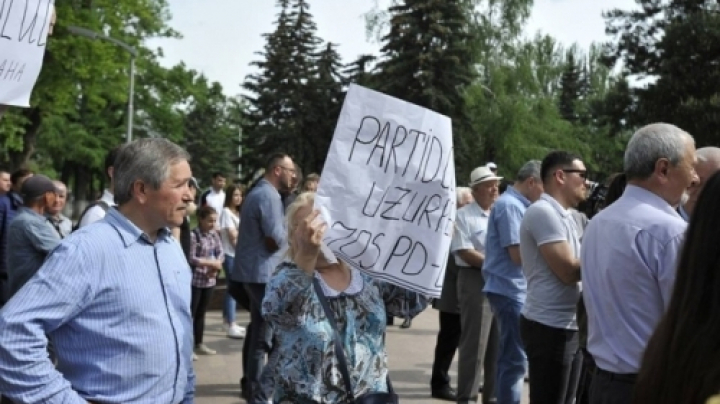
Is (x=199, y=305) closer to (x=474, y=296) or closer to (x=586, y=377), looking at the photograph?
(x=474, y=296)

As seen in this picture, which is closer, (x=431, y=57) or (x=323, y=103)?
(x=431, y=57)

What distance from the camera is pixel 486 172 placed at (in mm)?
8133

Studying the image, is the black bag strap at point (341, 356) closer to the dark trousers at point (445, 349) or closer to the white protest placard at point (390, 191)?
the white protest placard at point (390, 191)

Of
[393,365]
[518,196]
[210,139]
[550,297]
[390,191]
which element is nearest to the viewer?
[390,191]

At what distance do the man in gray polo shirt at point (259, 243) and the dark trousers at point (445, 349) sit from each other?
1.65m

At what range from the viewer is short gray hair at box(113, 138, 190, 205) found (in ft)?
10.7

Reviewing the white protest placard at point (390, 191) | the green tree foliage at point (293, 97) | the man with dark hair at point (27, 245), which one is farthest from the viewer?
the green tree foliage at point (293, 97)

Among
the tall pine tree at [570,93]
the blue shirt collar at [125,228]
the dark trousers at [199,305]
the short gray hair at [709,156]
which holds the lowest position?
the dark trousers at [199,305]

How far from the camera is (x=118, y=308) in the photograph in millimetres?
3080

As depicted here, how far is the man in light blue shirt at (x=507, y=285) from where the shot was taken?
6742mm

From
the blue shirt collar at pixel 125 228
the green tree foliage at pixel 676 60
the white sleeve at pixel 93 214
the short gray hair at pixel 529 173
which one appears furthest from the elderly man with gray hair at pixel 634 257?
the green tree foliage at pixel 676 60

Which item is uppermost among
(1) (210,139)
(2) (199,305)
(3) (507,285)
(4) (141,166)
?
(1) (210,139)

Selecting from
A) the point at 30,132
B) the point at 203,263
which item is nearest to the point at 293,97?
the point at 30,132

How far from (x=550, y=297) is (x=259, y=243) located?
2876 millimetres
